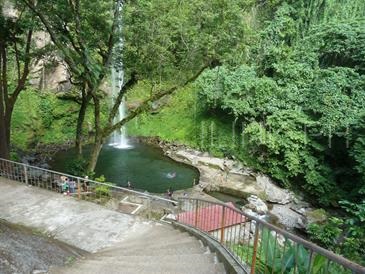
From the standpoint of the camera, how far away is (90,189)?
1098 centimetres

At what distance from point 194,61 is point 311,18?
1650 centimetres

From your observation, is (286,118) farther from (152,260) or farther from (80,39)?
(152,260)

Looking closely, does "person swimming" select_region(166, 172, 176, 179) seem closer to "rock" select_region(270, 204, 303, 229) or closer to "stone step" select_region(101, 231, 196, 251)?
"rock" select_region(270, 204, 303, 229)

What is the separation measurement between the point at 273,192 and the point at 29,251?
14382mm

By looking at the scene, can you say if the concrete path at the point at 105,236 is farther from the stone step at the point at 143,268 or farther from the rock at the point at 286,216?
the rock at the point at 286,216

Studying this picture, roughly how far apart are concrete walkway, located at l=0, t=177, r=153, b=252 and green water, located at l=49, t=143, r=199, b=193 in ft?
30.5

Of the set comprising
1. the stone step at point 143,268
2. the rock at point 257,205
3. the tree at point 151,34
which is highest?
the tree at point 151,34

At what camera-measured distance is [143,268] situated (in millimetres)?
5582

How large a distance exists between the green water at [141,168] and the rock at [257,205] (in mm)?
3859

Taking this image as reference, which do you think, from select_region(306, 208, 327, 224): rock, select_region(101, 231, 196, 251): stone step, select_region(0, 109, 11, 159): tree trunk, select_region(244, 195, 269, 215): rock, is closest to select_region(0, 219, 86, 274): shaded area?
select_region(101, 231, 196, 251): stone step

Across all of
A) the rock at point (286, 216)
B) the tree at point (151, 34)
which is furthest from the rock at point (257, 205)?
the tree at point (151, 34)

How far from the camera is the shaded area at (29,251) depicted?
5480mm

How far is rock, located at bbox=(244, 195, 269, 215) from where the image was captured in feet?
52.5

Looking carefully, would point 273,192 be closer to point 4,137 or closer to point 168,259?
point 4,137
